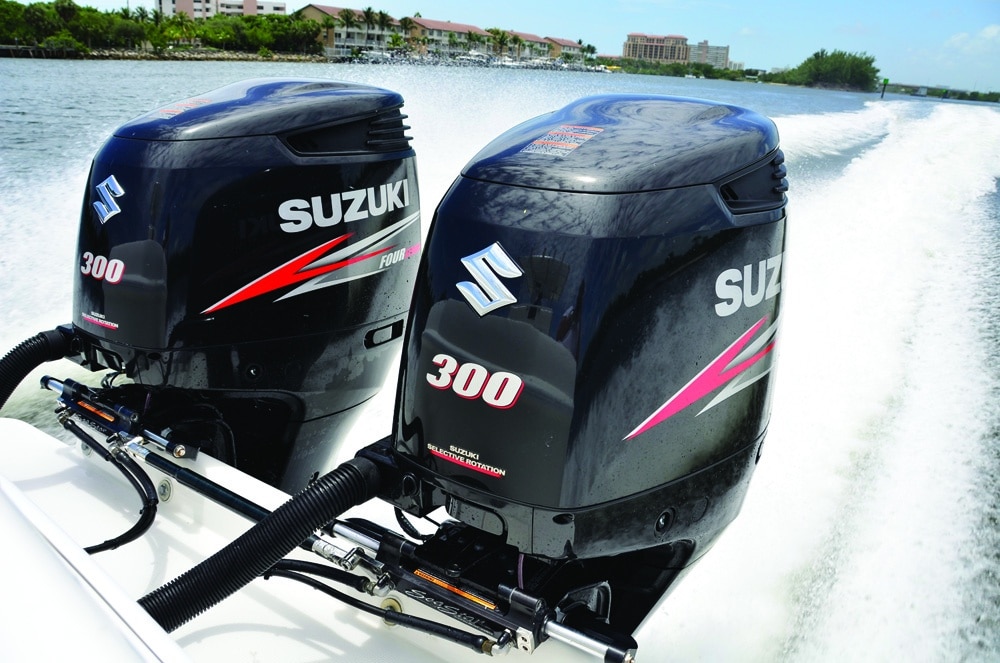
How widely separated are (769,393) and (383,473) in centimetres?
76

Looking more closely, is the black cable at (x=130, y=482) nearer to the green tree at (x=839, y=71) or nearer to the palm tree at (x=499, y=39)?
the green tree at (x=839, y=71)

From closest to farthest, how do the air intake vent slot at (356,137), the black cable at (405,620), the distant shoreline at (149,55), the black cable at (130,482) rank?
the black cable at (405,620) < the black cable at (130,482) < the air intake vent slot at (356,137) < the distant shoreline at (149,55)

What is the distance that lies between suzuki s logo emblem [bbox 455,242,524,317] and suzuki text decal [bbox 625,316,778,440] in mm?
301

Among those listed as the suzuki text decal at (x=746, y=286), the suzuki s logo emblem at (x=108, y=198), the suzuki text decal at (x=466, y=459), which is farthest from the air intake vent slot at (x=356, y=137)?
the suzuki text decal at (x=746, y=286)

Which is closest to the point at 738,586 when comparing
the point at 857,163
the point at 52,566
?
the point at 52,566

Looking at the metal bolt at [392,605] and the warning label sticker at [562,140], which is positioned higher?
the warning label sticker at [562,140]

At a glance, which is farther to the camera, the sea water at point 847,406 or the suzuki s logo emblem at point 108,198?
the sea water at point 847,406

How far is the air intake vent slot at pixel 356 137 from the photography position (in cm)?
191

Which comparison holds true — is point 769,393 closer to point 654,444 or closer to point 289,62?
point 654,444

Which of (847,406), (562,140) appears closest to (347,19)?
(847,406)

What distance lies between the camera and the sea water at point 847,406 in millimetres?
1965

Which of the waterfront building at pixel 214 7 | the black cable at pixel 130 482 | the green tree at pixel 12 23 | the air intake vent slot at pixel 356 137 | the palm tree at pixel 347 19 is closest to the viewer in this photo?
the black cable at pixel 130 482

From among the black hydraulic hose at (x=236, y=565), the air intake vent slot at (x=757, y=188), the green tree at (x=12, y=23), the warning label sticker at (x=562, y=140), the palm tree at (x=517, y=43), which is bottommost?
the black hydraulic hose at (x=236, y=565)

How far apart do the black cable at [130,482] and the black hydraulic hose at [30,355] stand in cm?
16
